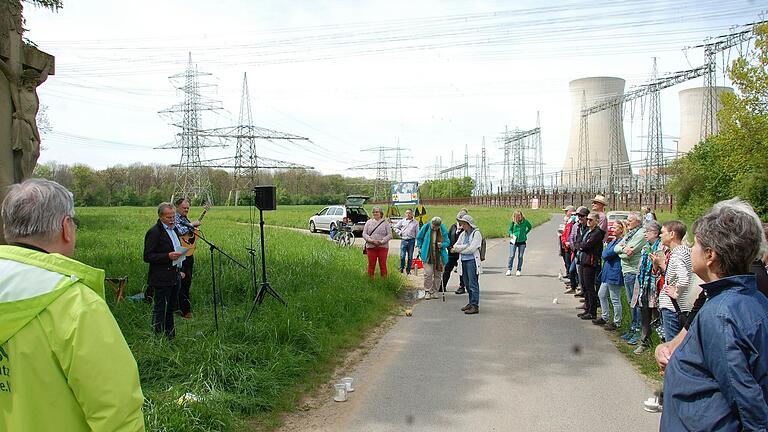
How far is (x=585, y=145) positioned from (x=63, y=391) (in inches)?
2211

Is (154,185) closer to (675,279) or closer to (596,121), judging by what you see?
(596,121)

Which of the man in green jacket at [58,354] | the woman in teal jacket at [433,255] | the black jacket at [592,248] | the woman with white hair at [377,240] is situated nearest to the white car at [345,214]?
the woman with white hair at [377,240]

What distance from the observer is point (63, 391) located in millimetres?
1875

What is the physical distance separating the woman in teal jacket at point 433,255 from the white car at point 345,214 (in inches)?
636

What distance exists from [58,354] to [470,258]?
27.7ft

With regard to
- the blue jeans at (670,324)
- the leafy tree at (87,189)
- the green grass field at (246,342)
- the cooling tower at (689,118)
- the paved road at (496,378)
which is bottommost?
the paved road at (496,378)

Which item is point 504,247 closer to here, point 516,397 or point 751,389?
point 516,397

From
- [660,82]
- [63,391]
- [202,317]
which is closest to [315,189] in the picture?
[660,82]

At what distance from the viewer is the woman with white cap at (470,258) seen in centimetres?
977

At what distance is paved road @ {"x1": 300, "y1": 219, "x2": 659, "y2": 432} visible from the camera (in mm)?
4977

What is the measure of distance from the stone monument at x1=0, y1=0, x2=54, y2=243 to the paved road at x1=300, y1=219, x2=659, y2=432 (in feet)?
18.3

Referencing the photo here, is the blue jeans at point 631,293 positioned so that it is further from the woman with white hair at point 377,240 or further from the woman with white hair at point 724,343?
the woman with white hair at point 724,343

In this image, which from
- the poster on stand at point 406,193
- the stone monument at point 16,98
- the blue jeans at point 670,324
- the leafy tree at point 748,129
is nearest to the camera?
the blue jeans at point 670,324

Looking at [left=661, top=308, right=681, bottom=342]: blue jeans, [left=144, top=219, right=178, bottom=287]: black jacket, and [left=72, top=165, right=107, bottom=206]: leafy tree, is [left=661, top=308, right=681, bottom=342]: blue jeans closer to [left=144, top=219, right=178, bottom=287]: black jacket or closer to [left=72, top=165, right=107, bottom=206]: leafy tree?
[left=144, top=219, right=178, bottom=287]: black jacket
